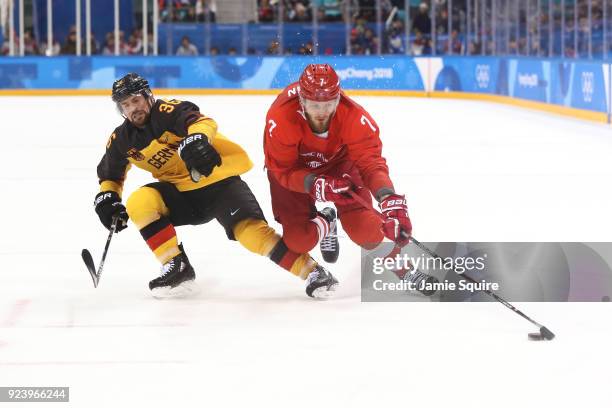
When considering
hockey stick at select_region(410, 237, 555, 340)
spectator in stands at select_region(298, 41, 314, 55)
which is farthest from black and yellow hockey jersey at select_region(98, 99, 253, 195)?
spectator in stands at select_region(298, 41, 314, 55)

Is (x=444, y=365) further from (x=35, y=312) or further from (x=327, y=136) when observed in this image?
(x=35, y=312)

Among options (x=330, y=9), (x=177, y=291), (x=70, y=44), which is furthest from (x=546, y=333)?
(x=70, y=44)

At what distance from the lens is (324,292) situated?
414 centimetres

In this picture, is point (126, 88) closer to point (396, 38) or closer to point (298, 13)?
point (298, 13)

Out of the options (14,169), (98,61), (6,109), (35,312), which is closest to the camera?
(35,312)

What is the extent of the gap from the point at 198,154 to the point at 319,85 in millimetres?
524

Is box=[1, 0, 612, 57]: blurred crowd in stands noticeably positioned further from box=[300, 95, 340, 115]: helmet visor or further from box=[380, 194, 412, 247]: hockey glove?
box=[380, 194, 412, 247]: hockey glove

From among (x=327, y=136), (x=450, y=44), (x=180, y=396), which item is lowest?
(x=180, y=396)

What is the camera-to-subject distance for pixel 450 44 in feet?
63.5

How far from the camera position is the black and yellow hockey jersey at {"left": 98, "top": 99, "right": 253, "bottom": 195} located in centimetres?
422

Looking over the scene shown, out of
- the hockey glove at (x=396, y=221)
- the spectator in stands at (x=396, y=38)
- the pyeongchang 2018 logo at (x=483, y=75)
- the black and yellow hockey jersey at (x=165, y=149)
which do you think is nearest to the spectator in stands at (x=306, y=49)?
the spectator in stands at (x=396, y=38)

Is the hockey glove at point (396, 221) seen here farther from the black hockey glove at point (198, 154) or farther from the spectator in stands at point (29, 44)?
the spectator in stands at point (29, 44)

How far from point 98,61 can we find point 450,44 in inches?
260

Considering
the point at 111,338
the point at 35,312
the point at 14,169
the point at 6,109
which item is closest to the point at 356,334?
the point at 111,338
